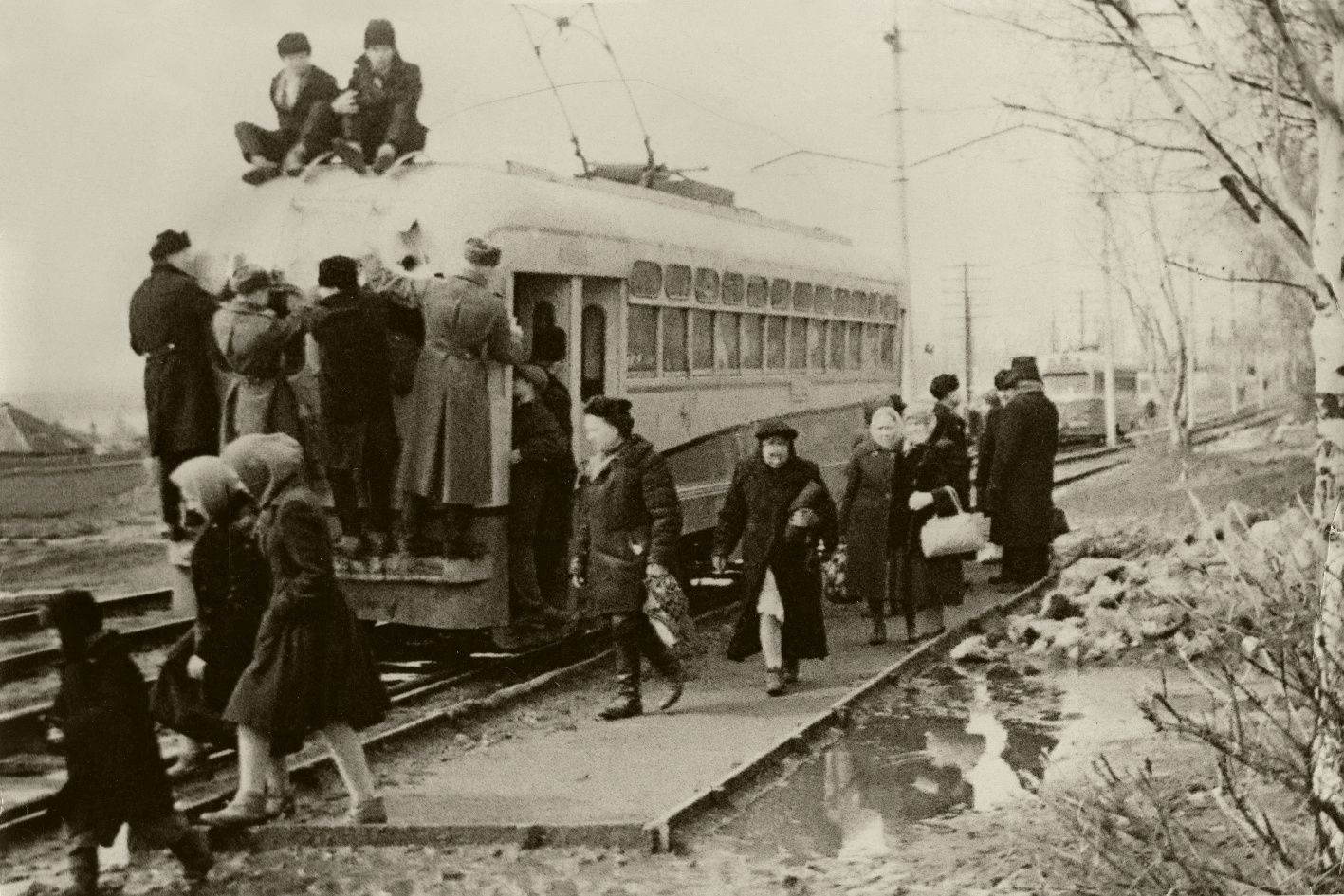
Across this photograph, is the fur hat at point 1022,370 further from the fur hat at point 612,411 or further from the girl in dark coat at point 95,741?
the girl in dark coat at point 95,741

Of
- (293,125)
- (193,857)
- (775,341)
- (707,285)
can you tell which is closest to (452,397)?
(293,125)

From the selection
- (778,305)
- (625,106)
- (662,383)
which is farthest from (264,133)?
(778,305)

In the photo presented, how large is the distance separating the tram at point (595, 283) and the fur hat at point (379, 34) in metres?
1.33

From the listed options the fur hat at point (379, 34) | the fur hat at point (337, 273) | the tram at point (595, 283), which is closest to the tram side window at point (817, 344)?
the tram at point (595, 283)

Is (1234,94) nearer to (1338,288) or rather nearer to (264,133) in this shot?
(1338,288)

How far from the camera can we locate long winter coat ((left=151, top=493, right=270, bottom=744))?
6.21 meters

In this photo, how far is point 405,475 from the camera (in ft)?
29.3

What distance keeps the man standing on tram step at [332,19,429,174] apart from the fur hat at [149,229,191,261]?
1304 millimetres

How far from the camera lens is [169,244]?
7.35 meters

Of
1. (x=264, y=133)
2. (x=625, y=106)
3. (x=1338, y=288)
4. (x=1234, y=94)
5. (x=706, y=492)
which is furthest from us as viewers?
(x=706, y=492)

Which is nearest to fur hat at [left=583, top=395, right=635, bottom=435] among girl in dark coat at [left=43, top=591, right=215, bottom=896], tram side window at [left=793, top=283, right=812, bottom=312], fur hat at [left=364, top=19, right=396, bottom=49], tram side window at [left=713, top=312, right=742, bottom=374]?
fur hat at [left=364, top=19, right=396, bottom=49]

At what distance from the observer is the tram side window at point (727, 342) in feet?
38.3

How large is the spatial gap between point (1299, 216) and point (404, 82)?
14.6ft

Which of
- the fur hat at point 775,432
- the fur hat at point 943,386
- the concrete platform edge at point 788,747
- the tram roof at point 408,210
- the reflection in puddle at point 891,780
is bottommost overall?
the reflection in puddle at point 891,780
